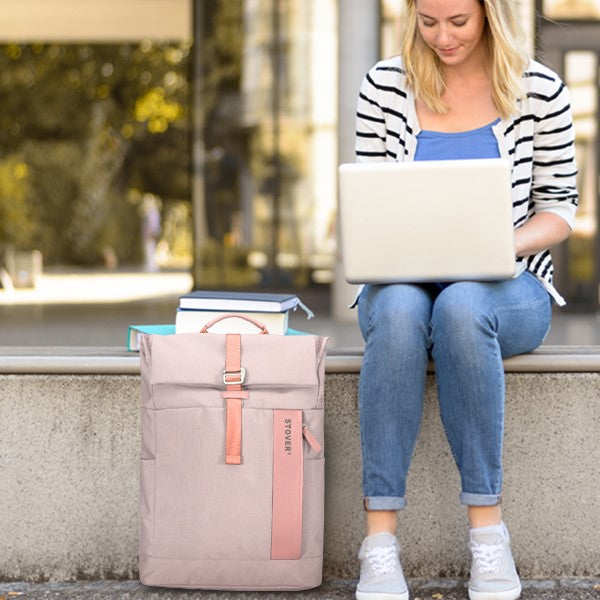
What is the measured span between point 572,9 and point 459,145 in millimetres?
5332

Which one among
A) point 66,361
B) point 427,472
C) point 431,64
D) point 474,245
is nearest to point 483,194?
point 474,245

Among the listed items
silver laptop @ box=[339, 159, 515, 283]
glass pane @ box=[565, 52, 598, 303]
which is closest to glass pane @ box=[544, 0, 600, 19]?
glass pane @ box=[565, 52, 598, 303]

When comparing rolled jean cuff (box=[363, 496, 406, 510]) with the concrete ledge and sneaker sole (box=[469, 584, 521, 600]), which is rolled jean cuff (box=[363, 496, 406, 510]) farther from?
the concrete ledge

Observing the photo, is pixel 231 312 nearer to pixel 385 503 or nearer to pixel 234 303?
pixel 234 303

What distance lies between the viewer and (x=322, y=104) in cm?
863

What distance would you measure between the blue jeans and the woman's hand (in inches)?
6.8

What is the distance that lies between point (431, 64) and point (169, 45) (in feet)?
68.1

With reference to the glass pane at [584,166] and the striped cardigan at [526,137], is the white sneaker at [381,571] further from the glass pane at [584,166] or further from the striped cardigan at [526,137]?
the glass pane at [584,166]

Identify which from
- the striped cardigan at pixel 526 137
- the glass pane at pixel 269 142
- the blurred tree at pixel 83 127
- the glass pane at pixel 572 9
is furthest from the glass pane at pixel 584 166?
the blurred tree at pixel 83 127

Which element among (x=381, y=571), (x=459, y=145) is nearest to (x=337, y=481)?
(x=381, y=571)

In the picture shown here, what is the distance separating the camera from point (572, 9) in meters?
7.93

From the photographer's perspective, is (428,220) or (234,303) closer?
(428,220)

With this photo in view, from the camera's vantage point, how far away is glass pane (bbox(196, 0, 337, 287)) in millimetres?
8664

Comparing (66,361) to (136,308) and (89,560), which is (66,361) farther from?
(136,308)
